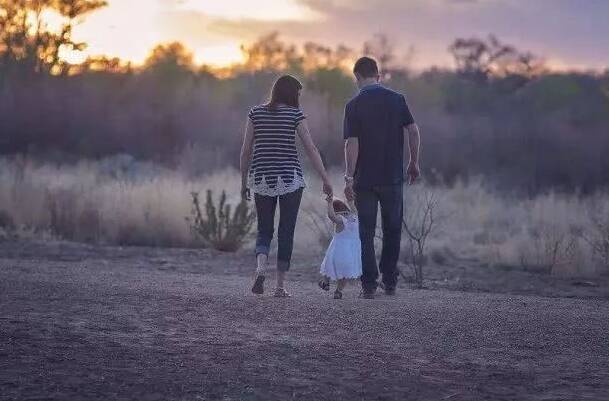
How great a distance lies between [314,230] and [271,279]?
6.44 metres

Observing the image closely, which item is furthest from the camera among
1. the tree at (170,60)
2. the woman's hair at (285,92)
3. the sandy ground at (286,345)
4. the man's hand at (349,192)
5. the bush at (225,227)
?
the tree at (170,60)

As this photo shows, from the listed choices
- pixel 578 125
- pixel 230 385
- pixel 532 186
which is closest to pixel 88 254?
pixel 230 385

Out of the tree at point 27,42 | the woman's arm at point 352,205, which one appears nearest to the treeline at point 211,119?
the tree at point 27,42

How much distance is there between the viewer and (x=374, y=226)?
32.7ft

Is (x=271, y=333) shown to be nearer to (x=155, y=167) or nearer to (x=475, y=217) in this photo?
(x=475, y=217)

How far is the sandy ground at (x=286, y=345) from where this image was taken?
234 inches

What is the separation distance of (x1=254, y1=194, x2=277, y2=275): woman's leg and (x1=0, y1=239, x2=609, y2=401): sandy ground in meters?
0.33

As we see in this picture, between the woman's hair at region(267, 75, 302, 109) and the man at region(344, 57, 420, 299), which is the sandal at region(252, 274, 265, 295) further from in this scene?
the woman's hair at region(267, 75, 302, 109)

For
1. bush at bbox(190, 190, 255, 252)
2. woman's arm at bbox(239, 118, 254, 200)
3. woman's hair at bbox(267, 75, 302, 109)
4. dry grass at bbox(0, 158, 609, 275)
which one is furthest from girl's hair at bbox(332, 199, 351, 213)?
bush at bbox(190, 190, 255, 252)

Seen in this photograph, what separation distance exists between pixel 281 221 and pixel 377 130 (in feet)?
3.79

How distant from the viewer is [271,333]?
7.53 m

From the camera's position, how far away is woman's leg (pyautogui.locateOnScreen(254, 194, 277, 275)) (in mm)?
9523

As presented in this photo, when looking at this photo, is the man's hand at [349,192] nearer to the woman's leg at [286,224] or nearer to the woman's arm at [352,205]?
the woman's arm at [352,205]

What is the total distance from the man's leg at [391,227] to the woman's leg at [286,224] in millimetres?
838
